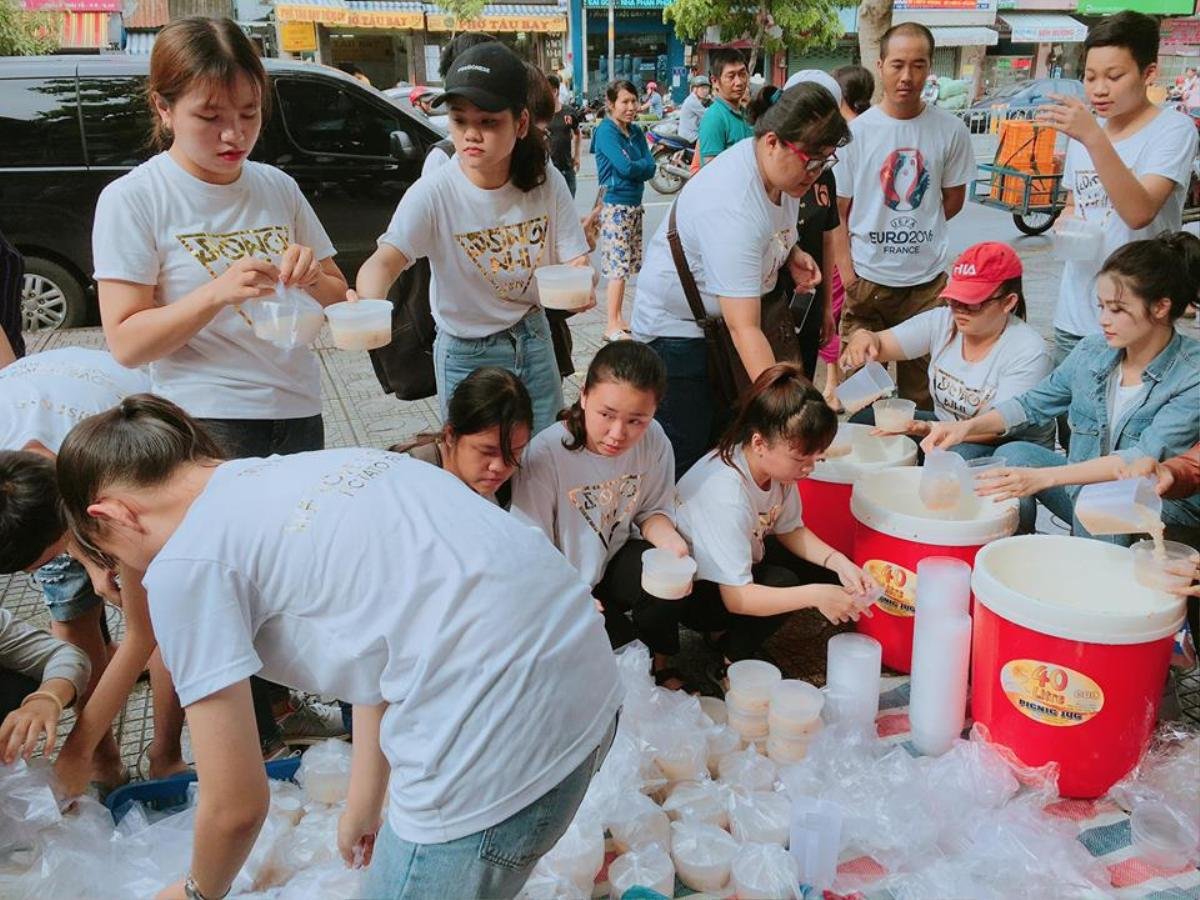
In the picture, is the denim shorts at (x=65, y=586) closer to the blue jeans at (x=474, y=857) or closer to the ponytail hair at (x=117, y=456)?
the ponytail hair at (x=117, y=456)

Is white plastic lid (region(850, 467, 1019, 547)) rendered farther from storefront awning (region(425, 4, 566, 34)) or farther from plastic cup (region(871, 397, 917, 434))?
storefront awning (region(425, 4, 566, 34))

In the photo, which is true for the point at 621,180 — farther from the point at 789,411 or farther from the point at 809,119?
the point at 789,411

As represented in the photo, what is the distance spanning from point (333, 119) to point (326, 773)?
5429 millimetres

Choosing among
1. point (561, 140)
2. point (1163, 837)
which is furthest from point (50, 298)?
point (1163, 837)

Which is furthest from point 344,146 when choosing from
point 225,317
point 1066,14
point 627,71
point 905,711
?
point 1066,14

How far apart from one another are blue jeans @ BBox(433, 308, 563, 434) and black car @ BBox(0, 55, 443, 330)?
3.48 metres

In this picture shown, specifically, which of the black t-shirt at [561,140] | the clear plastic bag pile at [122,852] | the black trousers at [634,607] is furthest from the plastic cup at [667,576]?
the black t-shirt at [561,140]

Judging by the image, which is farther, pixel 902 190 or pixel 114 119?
pixel 114 119

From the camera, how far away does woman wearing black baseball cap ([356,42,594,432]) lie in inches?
88.9

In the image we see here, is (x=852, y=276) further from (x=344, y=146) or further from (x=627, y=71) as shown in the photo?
(x=627, y=71)

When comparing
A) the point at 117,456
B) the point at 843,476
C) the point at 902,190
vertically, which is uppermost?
the point at 902,190

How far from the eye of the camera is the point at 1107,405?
8.54 feet

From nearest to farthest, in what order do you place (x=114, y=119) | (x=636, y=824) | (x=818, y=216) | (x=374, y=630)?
(x=374, y=630), (x=636, y=824), (x=818, y=216), (x=114, y=119)

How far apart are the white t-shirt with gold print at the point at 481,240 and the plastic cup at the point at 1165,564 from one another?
5.15 feet
